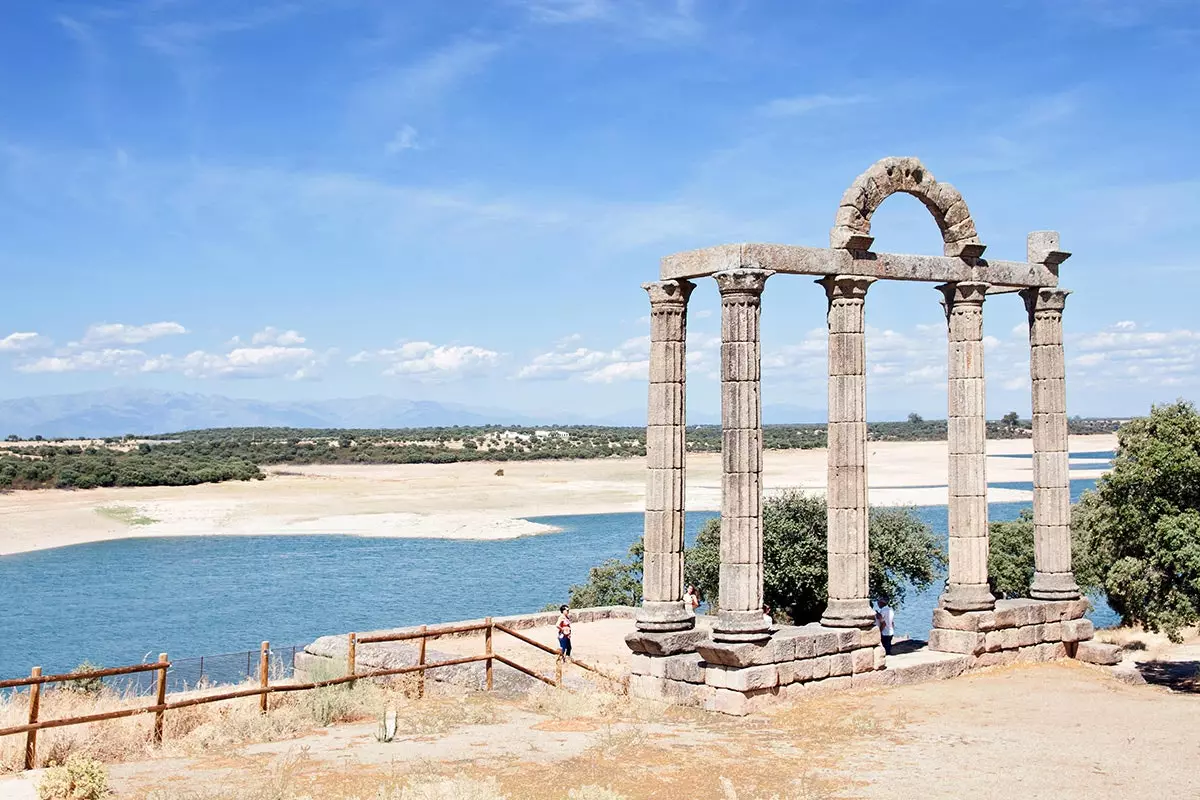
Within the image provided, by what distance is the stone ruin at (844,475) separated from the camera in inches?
617

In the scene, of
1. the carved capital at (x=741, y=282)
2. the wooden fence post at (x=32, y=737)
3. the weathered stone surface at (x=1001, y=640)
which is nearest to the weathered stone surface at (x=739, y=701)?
the weathered stone surface at (x=1001, y=640)

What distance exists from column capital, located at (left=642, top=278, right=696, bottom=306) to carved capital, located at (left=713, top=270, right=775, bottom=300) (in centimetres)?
69

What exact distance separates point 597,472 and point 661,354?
79.5 m

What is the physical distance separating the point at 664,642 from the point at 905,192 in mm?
7719

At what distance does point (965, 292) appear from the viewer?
725 inches

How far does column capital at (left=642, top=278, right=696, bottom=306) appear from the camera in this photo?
16.3 meters

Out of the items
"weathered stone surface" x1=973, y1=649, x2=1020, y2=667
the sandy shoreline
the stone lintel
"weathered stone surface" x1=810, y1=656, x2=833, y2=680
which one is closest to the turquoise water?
the sandy shoreline

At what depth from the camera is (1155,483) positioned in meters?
21.1

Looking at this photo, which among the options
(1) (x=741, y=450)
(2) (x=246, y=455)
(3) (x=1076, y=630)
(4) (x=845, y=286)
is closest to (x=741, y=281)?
(4) (x=845, y=286)

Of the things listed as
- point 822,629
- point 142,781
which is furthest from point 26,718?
point 822,629

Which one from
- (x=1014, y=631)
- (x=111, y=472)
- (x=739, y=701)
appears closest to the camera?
(x=739, y=701)

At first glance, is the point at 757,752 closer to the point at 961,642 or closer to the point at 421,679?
the point at 421,679

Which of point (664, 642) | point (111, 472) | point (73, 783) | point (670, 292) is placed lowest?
point (73, 783)

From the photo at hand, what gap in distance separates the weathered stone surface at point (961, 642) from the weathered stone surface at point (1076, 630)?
205 cm
